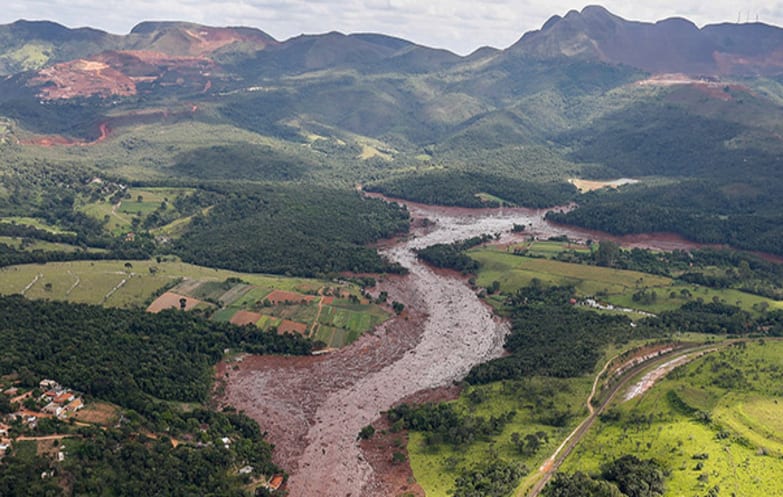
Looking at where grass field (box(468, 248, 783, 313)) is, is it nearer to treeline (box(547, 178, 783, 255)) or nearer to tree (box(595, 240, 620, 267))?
tree (box(595, 240, 620, 267))


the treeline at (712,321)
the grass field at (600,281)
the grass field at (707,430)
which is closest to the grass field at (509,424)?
the grass field at (707,430)

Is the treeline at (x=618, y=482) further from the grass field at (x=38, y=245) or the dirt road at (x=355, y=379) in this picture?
the grass field at (x=38, y=245)

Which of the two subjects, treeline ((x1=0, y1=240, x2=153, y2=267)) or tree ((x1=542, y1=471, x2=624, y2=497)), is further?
treeline ((x1=0, y1=240, x2=153, y2=267))

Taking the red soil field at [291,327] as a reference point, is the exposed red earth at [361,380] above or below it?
below

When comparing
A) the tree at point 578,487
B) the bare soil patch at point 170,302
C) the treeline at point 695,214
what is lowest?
the bare soil patch at point 170,302

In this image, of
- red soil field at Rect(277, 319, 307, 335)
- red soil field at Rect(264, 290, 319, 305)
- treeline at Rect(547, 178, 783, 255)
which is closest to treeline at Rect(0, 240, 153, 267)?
red soil field at Rect(264, 290, 319, 305)

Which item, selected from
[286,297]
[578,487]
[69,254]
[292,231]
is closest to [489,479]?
[578,487]

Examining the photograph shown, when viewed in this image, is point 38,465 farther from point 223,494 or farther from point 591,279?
point 591,279
